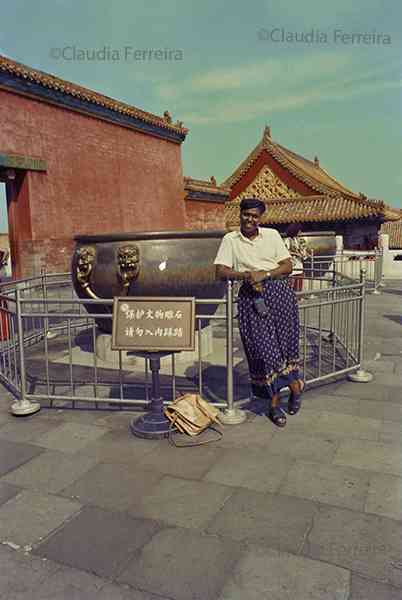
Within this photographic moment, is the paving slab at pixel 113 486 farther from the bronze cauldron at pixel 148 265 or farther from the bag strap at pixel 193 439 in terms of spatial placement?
the bronze cauldron at pixel 148 265

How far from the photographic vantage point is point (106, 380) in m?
4.91

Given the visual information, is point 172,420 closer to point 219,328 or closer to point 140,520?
point 140,520

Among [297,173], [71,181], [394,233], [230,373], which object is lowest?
[230,373]

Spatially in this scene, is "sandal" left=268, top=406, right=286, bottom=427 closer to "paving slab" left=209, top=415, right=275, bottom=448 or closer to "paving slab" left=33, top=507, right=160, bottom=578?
"paving slab" left=209, top=415, right=275, bottom=448

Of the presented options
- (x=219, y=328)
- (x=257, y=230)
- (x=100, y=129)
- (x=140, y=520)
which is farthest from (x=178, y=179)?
(x=140, y=520)

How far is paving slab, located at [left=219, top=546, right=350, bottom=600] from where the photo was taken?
1848 millimetres

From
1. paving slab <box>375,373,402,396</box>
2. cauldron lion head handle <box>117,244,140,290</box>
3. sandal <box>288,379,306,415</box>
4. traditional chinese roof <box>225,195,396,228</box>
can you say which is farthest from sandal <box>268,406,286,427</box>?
traditional chinese roof <box>225,195,396,228</box>

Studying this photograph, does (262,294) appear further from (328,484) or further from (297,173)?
(297,173)

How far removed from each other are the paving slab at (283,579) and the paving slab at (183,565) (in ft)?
0.18

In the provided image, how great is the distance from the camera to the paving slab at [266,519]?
7.22ft

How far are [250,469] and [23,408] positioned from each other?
6.79 ft

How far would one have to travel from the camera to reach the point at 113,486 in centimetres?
273

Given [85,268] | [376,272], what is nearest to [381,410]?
[85,268]

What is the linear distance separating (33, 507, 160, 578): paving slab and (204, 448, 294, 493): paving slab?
0.60m
